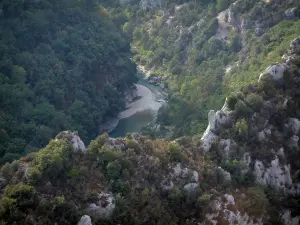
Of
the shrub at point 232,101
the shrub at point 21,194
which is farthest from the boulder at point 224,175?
the shrub at point 21,194

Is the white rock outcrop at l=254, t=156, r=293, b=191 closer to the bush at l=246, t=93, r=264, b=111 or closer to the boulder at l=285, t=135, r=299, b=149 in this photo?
the boulder at l=285, t=135, r=299, b=149

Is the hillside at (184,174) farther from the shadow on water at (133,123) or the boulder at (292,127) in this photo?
the shadow on water at (133,123)

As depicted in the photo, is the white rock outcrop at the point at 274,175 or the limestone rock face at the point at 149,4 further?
the limestone rock face at the point at 149,4

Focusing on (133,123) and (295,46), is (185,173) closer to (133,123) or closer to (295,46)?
(295,46)

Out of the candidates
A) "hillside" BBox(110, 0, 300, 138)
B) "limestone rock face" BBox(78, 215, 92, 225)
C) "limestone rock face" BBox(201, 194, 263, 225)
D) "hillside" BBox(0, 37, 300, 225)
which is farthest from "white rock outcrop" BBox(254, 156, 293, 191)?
"limestone rock face" BBox(78, 215, 92, 225)

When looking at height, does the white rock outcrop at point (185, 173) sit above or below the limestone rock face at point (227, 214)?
above

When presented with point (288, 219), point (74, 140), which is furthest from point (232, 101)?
point (74, 140)
